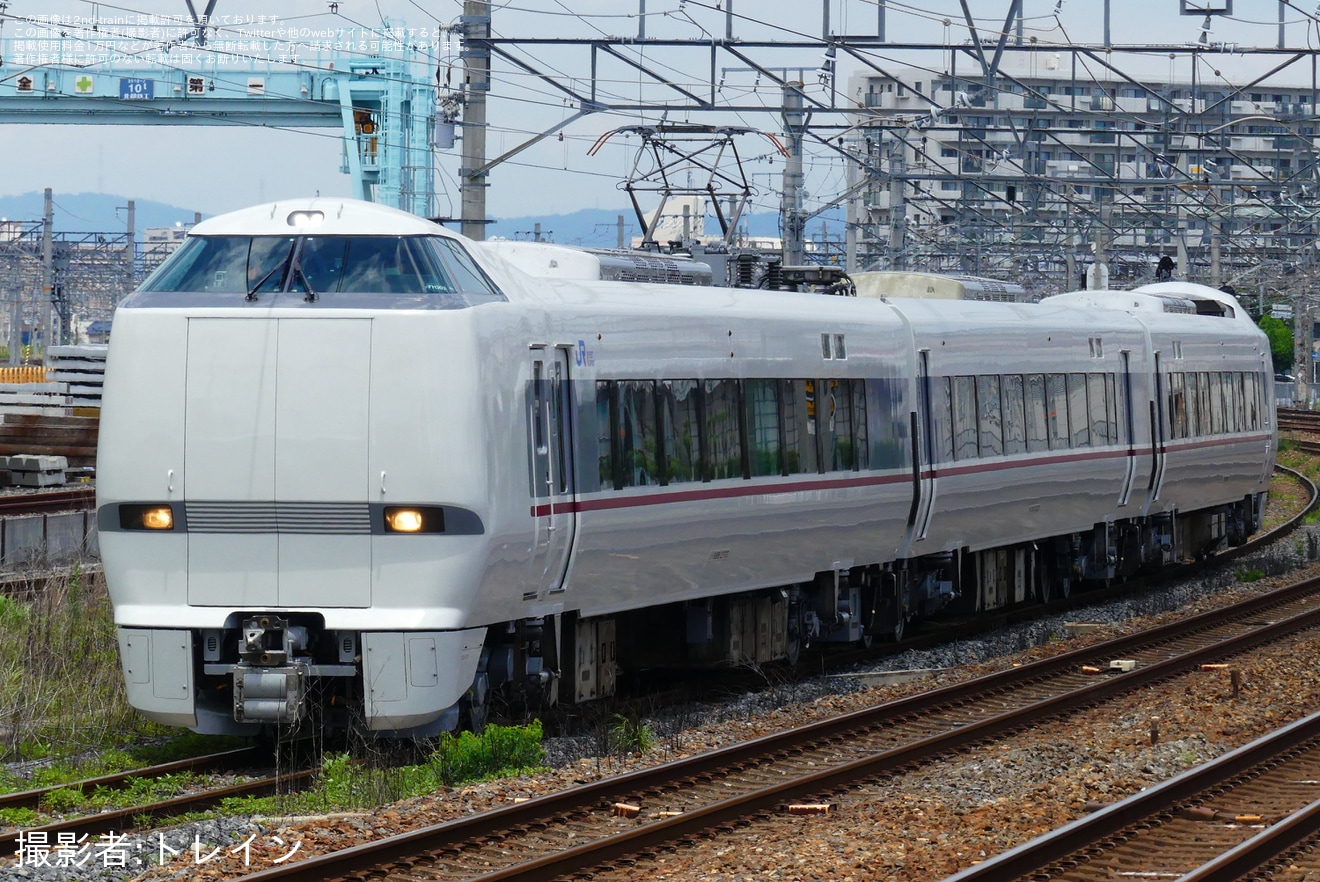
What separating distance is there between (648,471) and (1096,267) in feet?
78.1

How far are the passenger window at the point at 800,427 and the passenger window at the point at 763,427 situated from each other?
0.15 meters

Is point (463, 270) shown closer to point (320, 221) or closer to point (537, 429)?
point (320, 221)

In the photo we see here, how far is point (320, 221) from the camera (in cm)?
1100

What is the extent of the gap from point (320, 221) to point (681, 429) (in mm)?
3006

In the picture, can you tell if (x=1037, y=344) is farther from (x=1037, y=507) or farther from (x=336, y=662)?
(x=336, y=662)

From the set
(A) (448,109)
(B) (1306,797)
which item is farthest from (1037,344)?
(B) (1306,797)

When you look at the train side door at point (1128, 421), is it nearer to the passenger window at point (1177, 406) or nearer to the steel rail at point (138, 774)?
the passenger window at point (1177, 406)

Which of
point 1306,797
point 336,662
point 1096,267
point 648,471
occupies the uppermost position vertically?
point 1096,267

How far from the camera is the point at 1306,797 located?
10.4 m

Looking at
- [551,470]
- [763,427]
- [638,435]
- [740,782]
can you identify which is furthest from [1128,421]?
[740,782]

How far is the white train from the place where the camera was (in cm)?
1035

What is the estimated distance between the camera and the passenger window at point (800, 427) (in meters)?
14.2

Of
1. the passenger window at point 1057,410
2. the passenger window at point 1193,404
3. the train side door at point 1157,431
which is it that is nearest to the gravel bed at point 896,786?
the passenger window at point 1057,410

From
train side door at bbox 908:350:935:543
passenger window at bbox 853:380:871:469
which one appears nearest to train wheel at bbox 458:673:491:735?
passenger window at bbox 853:380:871:469
